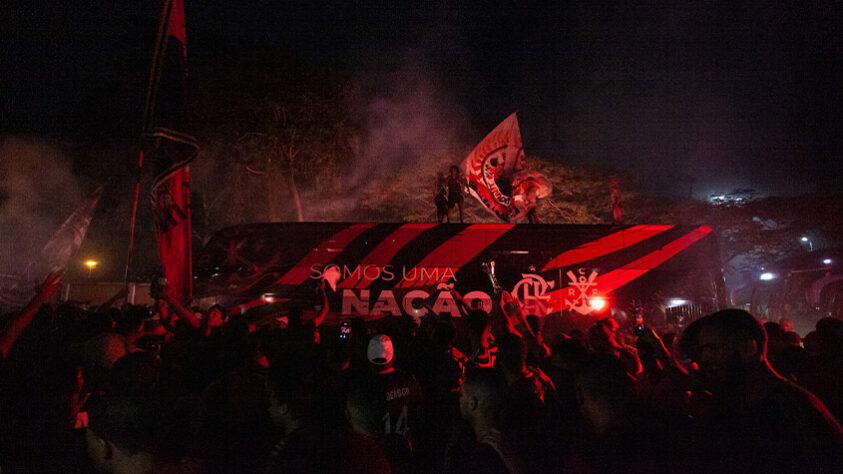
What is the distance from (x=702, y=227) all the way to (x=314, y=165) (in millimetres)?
13338

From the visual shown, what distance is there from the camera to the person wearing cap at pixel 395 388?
3119 mm

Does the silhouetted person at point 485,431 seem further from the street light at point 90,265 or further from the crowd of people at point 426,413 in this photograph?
the street light at point 90,265

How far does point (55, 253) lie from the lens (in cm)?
1891

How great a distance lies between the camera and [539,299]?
10008mm

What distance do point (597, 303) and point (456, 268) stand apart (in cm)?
303

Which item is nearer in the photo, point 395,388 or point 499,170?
point 395,388

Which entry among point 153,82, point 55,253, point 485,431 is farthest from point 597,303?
point 55,253

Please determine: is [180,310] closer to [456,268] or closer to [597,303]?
[456,268]

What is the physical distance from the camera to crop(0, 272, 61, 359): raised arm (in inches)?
119

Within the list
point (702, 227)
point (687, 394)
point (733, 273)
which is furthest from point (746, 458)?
point (733, 273)

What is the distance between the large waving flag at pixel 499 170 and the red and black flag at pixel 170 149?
8.65 metres

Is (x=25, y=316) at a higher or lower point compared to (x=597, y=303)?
higher

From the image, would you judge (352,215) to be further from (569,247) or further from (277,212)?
(569,247)

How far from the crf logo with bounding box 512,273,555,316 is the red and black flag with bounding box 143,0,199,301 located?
6260 mm
